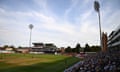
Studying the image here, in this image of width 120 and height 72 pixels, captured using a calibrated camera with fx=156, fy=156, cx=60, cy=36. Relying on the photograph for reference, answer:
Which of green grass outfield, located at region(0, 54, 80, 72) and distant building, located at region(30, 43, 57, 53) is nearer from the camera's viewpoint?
green grass outfield, located at region(0, 54, 80, 72)

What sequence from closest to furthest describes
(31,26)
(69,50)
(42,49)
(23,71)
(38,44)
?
(23,71)
(31,26)
(69,50)
(42,49)
(38,44)

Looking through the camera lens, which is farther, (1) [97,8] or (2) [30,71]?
(1) [97,8]

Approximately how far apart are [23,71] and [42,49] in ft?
417

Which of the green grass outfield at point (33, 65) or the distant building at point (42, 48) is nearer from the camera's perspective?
the green grass outfield at point (33, 65)

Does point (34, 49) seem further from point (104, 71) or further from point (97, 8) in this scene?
point (104, 71)

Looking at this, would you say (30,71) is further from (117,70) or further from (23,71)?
(117,70)

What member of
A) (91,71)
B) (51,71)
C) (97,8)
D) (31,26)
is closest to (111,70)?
(91,71)

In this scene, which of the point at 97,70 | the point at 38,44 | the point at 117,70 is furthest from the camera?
the point at 38,44

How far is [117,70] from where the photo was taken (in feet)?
17.2

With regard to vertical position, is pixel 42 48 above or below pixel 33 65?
above

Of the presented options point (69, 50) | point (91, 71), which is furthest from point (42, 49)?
point (91, 71)

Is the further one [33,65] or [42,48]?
[42,48]

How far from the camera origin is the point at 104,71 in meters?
5.74

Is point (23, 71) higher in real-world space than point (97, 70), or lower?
lower
